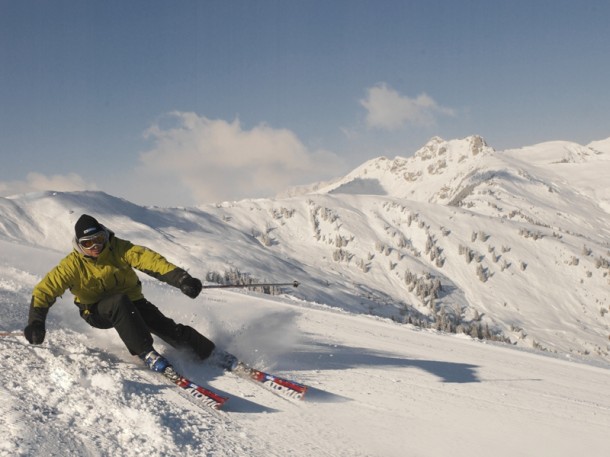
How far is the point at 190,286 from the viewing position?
576 cm

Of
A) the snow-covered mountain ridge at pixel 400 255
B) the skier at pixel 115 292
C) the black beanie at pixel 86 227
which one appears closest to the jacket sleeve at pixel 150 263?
the skier at pixel 115 292

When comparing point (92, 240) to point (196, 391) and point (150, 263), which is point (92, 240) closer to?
point (150, 263)

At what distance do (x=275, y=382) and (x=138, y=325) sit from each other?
1.90 meters

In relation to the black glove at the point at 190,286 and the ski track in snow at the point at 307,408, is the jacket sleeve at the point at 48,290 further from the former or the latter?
the black glove at the point at 190,286

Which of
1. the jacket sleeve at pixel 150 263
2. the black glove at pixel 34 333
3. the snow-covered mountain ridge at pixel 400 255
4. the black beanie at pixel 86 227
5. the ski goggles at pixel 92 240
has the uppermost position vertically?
the snow-covered mountain ridge at pixel 400 255

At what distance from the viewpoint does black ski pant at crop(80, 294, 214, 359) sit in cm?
562

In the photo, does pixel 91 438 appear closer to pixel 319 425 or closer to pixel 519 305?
pixel 319 425

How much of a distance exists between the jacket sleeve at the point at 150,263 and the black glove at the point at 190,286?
0.15 meters

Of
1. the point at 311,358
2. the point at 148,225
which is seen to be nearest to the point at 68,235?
the point at 148,225

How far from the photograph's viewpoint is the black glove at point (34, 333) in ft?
16.9

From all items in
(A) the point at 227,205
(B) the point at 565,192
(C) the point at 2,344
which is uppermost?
(B) the point at 565,192

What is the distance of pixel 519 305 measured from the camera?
376 feet

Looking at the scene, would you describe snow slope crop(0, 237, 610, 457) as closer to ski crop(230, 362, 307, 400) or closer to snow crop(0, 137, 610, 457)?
snow crop(0, 137, 610, 457)

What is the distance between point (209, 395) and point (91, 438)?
1491mm
